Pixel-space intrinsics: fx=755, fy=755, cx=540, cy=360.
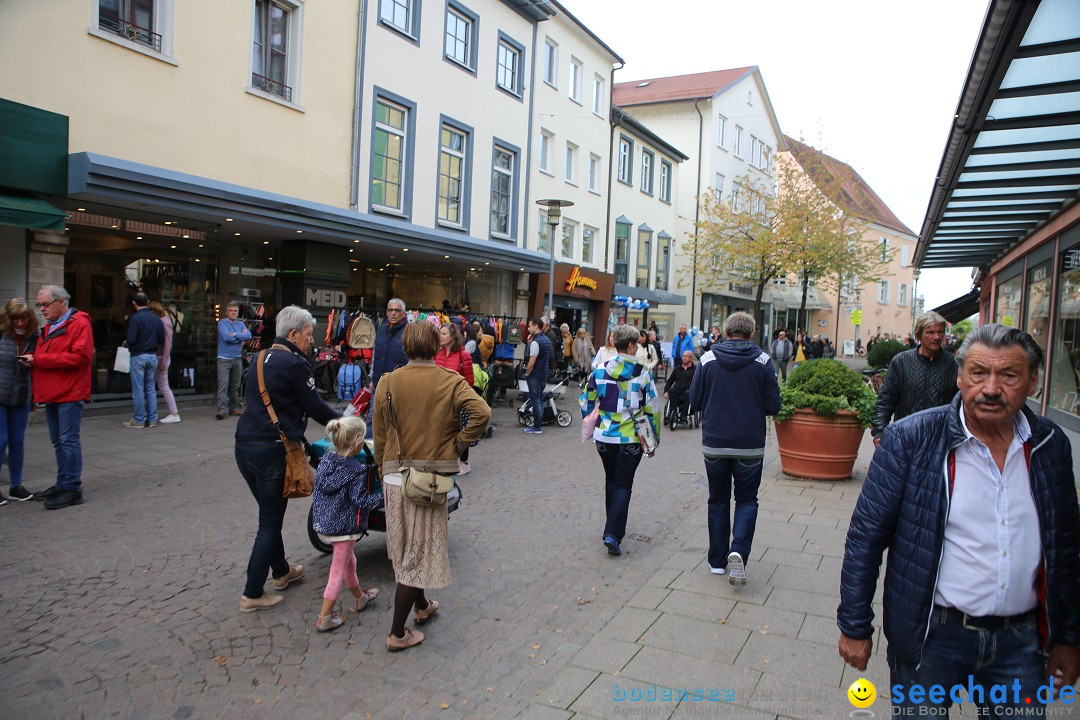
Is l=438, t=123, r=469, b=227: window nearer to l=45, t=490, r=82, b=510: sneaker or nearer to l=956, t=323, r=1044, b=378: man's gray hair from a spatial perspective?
l=45, t=490, r=82, b=510: sneaker

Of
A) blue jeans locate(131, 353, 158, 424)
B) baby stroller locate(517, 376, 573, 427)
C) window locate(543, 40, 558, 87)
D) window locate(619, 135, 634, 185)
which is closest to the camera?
blue jeans locate(131, 353, 158, 424)

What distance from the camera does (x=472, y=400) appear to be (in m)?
4.01

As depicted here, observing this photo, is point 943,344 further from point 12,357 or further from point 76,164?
point 76,164

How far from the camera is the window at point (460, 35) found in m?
17.9

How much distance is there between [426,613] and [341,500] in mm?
817

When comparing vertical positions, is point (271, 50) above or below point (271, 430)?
above

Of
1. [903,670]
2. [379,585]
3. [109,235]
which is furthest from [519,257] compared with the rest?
[903,670]

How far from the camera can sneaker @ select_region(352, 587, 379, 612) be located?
455 cm

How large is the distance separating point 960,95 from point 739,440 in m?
3.21

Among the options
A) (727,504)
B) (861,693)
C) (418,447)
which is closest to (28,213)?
(418,447)

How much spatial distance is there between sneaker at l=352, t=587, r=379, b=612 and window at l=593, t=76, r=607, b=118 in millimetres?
22960

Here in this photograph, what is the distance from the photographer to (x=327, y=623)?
4254 mm

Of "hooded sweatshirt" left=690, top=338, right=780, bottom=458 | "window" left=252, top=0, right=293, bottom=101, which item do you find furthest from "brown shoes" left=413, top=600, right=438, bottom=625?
"window" left=252, top=0, right=293, bottom=101

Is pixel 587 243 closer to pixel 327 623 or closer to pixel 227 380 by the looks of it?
pixel 227 380
